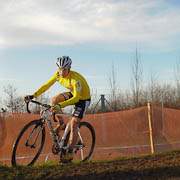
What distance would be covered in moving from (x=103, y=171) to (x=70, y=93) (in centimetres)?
209

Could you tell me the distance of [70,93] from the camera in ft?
29.0

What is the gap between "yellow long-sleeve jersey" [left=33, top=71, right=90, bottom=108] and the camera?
8.37m

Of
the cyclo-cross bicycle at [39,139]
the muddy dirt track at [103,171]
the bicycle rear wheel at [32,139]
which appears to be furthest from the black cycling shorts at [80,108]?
the muddy dirt track at [103,171]

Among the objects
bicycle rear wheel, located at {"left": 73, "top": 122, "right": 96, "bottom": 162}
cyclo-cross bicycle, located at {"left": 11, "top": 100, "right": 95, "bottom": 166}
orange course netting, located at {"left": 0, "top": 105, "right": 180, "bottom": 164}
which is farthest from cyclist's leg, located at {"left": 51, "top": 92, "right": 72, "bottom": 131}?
orange course netting, located at {"left": 0, "top": 105, "right": 180, "bottom": 164}

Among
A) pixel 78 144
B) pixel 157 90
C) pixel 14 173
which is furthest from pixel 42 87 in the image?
pixel 157 90

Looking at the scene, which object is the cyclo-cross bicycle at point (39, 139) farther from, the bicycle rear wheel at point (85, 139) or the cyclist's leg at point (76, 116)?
the cyclist's leg at point (76, 116)

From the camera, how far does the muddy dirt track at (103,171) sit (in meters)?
7.02

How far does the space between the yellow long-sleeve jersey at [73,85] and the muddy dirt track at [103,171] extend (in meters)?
1.23

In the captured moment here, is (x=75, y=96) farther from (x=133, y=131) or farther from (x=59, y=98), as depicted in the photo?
(x=133, y=131)

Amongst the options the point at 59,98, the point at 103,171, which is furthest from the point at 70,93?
the point at 103,171

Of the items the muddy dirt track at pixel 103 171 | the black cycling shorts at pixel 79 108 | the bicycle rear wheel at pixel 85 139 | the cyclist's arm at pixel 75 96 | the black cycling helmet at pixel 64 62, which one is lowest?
the muddy dirt track at pixel 103 171

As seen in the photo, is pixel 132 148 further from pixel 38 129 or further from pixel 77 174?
pixel 77 174

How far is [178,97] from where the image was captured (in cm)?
3372

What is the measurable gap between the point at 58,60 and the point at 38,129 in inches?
51.6
